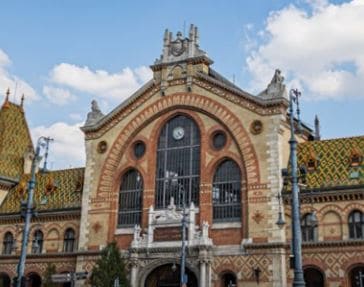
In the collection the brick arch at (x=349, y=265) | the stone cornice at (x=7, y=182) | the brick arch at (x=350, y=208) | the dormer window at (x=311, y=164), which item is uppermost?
the stone cornice at (x=7, y=182)

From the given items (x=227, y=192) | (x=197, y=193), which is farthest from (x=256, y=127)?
(x=197, y=193)

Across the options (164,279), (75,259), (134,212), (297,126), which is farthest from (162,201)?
(297,126)

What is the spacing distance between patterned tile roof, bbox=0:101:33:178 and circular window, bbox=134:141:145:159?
49.8 ft

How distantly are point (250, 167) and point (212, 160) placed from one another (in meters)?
3.22

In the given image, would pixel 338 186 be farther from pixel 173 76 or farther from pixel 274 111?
pixel 173 76

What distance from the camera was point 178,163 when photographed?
146 ft

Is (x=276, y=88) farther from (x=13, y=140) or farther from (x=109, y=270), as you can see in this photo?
(x=13, y=140)

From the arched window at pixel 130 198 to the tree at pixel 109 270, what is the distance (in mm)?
4799

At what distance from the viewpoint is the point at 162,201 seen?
44.1m

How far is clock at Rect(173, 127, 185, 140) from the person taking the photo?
149 feet

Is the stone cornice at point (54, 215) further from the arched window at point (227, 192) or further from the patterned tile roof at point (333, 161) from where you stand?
the patterned tile roof at point (333, 161)

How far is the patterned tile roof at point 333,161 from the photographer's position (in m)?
39.0

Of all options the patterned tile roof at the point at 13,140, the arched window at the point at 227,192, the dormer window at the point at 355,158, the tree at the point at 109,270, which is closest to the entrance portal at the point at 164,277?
the tree at the point at 109,270

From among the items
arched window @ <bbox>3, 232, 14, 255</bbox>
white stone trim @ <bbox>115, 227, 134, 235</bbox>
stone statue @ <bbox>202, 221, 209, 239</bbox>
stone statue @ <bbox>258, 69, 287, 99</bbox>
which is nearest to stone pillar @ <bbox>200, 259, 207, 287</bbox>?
stone statue @ <bbox>202, 221, 209, 239</bbox>
